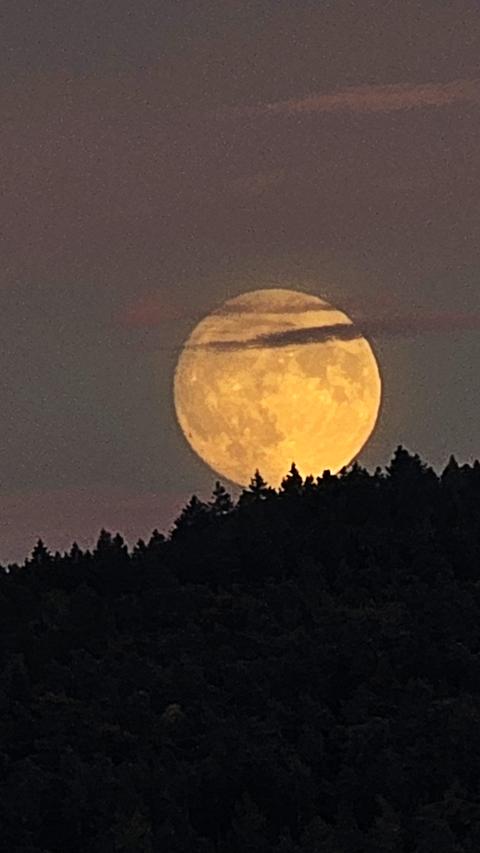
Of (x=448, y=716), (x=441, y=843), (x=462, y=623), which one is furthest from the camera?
(x=462, y=623)

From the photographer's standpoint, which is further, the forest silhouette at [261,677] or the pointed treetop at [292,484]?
the pointed treetop at [292,484]

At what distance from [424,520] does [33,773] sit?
52280mm

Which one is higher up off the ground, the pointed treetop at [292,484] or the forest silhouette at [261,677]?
the pointed treetop at [292,484]

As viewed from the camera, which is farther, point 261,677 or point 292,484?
point 292,484

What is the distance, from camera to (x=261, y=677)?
122125mm

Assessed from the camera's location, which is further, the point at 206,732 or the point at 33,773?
the point at 206,732

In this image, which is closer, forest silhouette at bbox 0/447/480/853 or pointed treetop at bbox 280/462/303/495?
forest silhouette at bbox 0/447/480/853

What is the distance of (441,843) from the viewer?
311 feet

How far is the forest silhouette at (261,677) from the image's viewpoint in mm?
99875

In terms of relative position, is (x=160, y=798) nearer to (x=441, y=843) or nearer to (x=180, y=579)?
(x=441, y=843)

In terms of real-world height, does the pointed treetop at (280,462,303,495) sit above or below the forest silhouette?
above

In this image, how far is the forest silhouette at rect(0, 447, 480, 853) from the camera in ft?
328

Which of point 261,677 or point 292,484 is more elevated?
point 292,484

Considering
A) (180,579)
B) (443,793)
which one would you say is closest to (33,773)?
(443,793)
